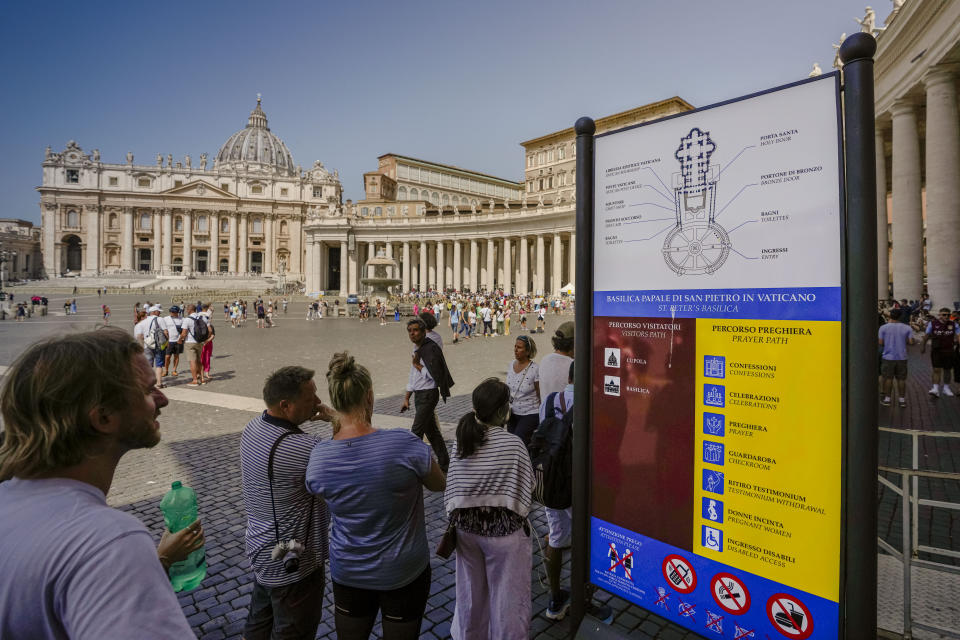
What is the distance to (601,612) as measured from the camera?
3.20 m

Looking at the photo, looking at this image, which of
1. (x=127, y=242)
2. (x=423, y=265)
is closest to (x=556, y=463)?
(x=423, y=265)

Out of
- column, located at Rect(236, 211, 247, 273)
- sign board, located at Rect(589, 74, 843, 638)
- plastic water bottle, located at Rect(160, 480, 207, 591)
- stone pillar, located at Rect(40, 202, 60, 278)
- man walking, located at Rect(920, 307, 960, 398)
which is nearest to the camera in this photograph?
sign board, located at Rect(589, 74, 843, 638)

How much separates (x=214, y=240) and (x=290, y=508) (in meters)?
98.1

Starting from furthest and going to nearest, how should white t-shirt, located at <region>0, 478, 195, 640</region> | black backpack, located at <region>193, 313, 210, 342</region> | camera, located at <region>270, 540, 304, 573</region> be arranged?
black backpack, located at <region>193, 313, 210, 342</region> < camera, located at <region>270, 540, 304, 573</region> < white t-shirt, located at <region>0, 478, 195, 640</region>

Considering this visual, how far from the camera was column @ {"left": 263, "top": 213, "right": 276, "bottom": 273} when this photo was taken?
301 feet

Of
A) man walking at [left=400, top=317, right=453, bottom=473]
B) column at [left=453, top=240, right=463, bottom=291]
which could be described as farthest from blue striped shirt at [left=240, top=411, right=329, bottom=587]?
column at [left=453, top=240, right=463, bottom=291]

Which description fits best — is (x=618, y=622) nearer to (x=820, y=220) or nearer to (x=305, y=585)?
(x=305, y=585)

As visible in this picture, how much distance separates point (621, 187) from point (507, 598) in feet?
7.17

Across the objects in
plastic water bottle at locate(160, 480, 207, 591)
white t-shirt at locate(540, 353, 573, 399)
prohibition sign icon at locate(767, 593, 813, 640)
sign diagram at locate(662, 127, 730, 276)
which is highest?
sign diagram at locate(662, 127, 730, 276)

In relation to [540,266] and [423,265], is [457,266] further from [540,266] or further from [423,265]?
[540,266]

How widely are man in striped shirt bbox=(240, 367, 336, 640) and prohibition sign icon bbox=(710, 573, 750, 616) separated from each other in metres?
1.98

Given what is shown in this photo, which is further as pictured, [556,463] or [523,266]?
[523,266]

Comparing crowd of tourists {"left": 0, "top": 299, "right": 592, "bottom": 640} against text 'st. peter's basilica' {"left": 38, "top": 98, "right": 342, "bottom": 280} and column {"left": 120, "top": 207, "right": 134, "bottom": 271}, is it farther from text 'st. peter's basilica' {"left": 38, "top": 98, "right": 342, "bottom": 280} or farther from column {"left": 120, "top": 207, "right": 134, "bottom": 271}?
column {"left": 120, "top": 207, "right": 134, "bottom": 271}

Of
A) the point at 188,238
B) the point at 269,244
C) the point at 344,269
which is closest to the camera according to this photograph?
the point at 344,269
